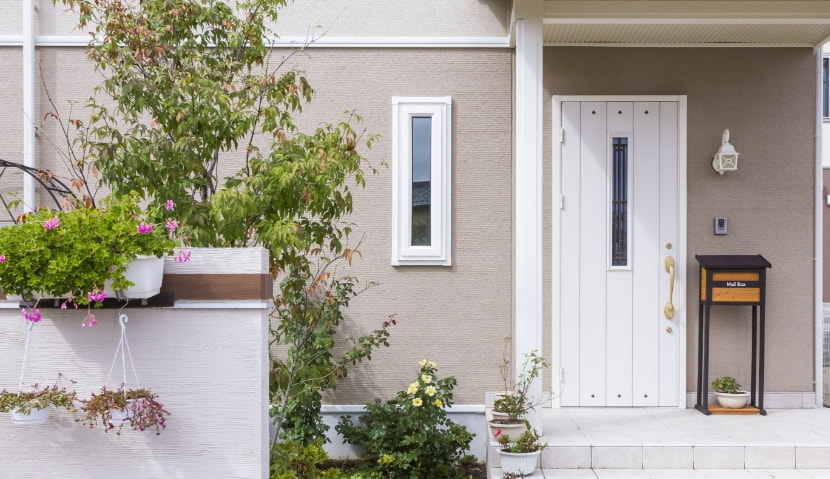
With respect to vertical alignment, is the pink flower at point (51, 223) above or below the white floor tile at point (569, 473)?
above

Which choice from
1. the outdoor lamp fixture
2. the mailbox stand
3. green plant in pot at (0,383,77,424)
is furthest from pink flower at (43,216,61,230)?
the outdoor lamp fixture

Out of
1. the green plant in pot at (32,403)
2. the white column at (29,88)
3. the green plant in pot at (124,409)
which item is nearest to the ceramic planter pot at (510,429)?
the green plant in pot at (124,409)

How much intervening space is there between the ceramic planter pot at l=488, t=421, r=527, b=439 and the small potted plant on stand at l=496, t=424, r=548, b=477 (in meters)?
0.19

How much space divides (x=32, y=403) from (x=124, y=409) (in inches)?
12.8

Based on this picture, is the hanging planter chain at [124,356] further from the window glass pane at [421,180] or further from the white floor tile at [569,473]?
the window glass pane at [421,180]

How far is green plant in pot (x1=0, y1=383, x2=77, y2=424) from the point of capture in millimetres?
2881

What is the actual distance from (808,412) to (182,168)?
14.4ft

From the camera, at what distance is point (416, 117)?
5.55 metres

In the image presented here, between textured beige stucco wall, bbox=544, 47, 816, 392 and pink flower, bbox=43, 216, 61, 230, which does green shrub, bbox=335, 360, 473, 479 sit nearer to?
textured beige stucco wall, bbox=544, 47, 816, 392

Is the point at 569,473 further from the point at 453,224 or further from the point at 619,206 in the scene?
the point at 619,206

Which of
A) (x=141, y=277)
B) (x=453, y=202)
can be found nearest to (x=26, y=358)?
(x=141, y=277)

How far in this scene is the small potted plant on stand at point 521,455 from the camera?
4293mm

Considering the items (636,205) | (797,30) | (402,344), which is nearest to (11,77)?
(402,344)

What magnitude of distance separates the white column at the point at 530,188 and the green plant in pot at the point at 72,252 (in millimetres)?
2407
